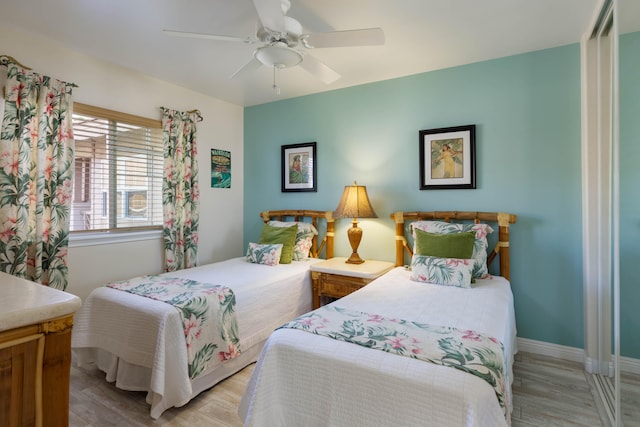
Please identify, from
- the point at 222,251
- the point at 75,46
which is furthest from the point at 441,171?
the point at 75,46

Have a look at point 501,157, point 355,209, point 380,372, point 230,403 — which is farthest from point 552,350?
point 230,403

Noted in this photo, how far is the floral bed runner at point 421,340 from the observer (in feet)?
3.91

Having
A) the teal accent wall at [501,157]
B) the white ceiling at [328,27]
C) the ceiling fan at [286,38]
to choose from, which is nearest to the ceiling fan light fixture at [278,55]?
the ceiling fan at [286,38]

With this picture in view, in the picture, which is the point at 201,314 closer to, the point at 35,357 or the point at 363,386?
the point at 35,357

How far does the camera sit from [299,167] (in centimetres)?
372

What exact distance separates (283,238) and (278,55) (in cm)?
184

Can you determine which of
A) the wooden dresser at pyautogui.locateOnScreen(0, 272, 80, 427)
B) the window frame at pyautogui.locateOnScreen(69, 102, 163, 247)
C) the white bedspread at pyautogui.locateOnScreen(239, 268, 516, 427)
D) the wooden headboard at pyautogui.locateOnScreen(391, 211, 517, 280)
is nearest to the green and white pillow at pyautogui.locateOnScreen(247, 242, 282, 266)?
the window frame at pyautogui.locateOnScreen(69, 102, 163, 247)

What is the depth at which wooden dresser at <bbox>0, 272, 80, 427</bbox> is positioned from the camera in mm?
937

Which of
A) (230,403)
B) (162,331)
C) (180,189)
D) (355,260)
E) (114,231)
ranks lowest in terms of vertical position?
(230,403)

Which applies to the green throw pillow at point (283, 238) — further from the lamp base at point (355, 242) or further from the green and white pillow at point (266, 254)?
the lamp base at point (355, 242)

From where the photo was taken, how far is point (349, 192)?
3.07 m

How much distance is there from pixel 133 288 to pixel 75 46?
1910 mm

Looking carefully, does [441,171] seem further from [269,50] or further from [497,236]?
[269,50]

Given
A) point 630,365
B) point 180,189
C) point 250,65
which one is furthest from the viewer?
point 180,189
